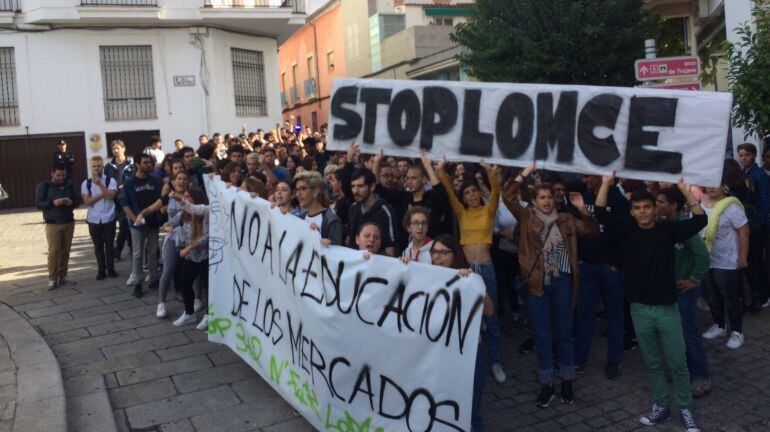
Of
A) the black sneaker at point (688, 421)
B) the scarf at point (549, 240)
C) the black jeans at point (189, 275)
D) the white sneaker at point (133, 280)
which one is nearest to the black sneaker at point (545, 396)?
the scarf at point (549, 240)

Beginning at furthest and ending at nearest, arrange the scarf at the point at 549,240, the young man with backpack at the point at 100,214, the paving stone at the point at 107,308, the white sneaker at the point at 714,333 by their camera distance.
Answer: the young man with backpack at the point at 100,214 < the paving stone at the point at 107,308 < the white sneaker at the point at 714,333 < the scarf at the point at 549,240

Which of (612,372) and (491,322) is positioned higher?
(491,322)

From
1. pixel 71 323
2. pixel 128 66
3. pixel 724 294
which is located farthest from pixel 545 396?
pixel 128 66

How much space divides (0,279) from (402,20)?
22054 mm

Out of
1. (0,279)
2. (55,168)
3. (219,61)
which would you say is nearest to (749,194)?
(55,168)

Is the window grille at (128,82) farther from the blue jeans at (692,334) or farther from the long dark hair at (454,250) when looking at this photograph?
the blue jeans at (692,334)

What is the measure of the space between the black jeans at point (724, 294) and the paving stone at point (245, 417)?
3767 mm

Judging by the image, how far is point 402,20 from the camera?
97.5ft

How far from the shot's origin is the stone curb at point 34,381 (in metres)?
5.10

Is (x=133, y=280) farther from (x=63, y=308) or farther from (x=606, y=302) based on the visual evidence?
(x=606, y=302)

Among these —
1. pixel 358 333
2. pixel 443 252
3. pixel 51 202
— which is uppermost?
pixel 51 202

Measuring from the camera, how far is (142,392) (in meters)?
5.87

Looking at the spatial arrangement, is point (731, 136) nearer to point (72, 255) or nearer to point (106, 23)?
point (72, 255)

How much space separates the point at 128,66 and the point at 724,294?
1899 centimetres
